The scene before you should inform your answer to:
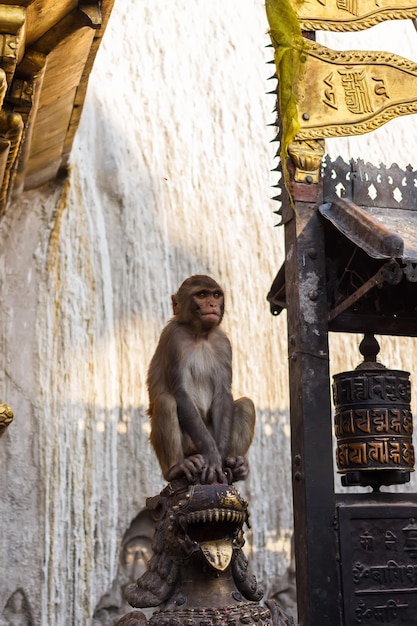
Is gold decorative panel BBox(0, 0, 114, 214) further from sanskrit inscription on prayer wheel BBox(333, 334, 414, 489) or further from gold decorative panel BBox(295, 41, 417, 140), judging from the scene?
sanskrit inscription on prayer wheel BBox(333, 334, 414, 489)

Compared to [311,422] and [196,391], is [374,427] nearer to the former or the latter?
[311,422]

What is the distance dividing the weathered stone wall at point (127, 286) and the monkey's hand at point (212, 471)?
317 centimetres

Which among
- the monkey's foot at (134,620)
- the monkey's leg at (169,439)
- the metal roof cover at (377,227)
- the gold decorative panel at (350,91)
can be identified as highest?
the gold decorative panel at (350,91)

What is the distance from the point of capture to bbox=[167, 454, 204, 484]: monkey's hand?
466 centimetres

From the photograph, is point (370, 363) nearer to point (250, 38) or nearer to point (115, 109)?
point (115, 109)

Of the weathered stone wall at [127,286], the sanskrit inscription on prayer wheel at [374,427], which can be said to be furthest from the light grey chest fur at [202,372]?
the weathered stone wall at [127,286]

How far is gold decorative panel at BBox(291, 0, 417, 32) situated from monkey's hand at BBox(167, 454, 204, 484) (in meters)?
2.84

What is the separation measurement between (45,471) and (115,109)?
358 centimetres

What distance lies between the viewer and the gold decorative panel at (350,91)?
567cm

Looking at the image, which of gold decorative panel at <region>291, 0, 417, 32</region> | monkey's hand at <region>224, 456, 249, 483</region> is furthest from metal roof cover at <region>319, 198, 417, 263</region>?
monkey's hand at <region>224, 456, 249, 483</region>

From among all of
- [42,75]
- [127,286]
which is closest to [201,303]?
[42,75]

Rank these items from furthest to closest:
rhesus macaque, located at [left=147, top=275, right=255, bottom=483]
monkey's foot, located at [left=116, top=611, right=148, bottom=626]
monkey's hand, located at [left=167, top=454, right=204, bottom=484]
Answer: rhesus macaque, located at [left=147, top=275, right=255, bottom=483] → monkey's hand, located at [left=167, top=454, right=204, bottom=484] → monkey's foot, located at [left=116, top=611, right=148, bottom=626]

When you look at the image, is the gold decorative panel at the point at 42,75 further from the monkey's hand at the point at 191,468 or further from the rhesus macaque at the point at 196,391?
the monkey's hand at the point at 191,468

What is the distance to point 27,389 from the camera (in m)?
7.70
